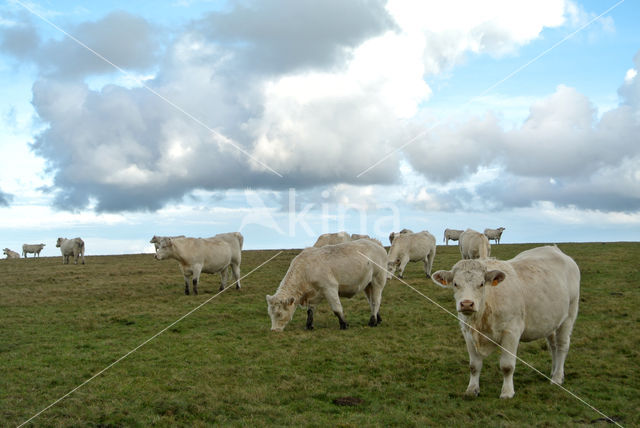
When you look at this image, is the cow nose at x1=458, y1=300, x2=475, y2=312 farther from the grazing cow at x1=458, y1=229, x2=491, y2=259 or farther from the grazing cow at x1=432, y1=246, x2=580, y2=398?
the grazing cow at x1=458, y1=229, x2=491, y2=259

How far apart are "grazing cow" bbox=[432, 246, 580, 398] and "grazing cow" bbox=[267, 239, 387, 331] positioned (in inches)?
237

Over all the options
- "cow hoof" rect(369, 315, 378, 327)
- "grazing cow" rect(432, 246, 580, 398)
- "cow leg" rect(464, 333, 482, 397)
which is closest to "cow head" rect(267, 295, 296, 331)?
"cow hoof" rect(369, 315, 378, 327)

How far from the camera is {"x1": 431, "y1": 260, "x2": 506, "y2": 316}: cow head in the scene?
807 centimetres

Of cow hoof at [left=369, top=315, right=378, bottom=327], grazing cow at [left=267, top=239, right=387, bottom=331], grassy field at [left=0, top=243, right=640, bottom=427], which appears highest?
grazing cow at [left=267, top=239, right=387, bottom=331]

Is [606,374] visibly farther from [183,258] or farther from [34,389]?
[183,258]

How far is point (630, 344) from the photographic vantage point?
12.4 meters

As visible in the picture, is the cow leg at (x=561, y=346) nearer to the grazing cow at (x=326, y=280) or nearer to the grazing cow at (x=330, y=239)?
the grazing cow at (x=326, y=280)

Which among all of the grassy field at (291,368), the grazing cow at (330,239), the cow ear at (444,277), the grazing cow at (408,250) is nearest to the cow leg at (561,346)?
the grassy field at (291,368)

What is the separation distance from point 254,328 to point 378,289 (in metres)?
4.04

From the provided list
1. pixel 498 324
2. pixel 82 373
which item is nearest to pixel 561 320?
pixel 498 324

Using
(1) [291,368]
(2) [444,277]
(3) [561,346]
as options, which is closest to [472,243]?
(3) [561,346]

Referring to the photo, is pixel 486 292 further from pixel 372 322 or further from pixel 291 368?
pixel 372 322

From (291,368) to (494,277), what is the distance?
495 centimetres

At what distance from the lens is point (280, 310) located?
47.9 feet
